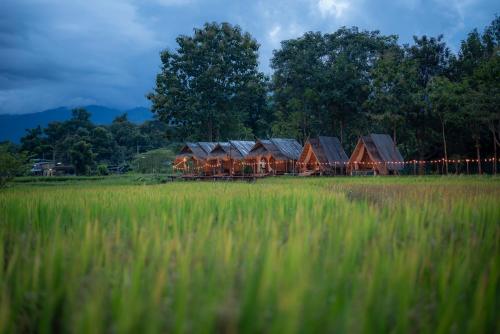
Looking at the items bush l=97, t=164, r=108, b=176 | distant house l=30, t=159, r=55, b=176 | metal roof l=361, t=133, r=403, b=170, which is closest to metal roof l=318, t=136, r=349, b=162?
metal roof l=361, t=133, r=403, b=170

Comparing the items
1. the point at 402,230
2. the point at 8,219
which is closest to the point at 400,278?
the point at 402,230

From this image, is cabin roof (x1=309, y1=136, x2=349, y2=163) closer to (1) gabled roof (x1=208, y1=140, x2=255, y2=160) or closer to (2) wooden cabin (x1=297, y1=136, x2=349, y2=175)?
(2) wooden cabin (x1=297, y1=136, x2=349, y2=175)

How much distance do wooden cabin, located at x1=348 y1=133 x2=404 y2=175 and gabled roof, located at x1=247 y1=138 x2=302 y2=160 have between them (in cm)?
562

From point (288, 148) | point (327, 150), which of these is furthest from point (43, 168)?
point (327, 150)

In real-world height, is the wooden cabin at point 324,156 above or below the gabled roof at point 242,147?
below

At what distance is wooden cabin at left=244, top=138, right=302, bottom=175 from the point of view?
3378cm

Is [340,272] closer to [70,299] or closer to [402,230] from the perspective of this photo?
[70,299]

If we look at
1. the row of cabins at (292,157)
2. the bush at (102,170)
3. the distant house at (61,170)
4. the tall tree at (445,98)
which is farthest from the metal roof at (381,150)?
the distant house at (61,170)

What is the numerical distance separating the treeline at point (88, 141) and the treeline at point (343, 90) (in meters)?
6.59

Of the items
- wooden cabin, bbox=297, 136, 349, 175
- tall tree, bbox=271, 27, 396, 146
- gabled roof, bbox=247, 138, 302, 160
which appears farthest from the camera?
gabled roof, bbox=247, 138, 302, 160

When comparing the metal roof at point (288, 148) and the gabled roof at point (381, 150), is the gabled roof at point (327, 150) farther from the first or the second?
the metal roof at point (288, 148)

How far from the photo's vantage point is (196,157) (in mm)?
38562

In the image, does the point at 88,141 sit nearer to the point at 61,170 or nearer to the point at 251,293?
the point at 61,170

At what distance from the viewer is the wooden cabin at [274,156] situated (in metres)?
33.8
